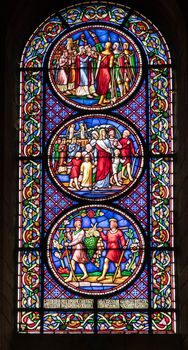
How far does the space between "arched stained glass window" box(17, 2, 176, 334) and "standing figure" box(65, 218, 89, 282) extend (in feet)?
0.04

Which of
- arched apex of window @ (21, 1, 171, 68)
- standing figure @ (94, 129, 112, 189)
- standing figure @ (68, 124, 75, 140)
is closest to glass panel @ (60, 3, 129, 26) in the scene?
arched apex of window @ (21, 1, 171, 68)

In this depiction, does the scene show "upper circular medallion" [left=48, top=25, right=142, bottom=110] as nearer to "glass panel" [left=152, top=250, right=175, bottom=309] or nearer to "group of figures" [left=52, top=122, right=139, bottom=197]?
"group of figures" [left=52, top=122, right=139, bottom=197]

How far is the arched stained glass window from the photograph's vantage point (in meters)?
19.6

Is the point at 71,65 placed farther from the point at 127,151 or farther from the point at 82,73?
the point at 127,151

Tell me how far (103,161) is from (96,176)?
24 centimetres

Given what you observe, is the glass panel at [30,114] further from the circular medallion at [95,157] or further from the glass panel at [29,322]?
the glass panel at [29,322]

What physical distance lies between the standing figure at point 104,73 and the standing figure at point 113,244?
1866mm

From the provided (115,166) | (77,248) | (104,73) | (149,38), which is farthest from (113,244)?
(149,38)

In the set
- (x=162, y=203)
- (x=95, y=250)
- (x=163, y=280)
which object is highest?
(x=162, y=203)

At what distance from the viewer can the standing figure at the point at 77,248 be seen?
19.8 meters

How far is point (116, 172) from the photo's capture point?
2023cm

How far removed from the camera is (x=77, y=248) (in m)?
19.9

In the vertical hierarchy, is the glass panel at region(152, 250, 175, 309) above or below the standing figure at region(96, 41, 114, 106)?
below

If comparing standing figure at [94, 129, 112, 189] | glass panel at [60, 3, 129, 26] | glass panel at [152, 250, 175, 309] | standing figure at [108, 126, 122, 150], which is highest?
glass panel at [60, 3, 129, 26]
